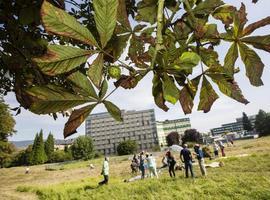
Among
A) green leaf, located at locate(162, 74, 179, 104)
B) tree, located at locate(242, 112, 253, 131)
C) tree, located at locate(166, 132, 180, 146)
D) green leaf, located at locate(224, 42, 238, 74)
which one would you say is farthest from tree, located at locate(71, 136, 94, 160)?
green leaf, located at locate(162, 74, 179, 104)

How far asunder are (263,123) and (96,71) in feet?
237

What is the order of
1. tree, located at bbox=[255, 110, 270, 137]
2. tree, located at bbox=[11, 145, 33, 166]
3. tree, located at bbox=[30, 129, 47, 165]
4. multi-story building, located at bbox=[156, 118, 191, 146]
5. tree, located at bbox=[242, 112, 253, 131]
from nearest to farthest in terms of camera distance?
tree, located at bbox=[30, 129, 47, 165]
tree, located at bbox=[11, 145, 33, 166]
tree, located at bbox=[255, 110, 270, 137]
tree, located at bbox=[242, 112, 253, 131]
multi-story building, located at bbox=[156, 118, 191, 146]

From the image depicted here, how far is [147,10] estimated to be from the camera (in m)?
0.88

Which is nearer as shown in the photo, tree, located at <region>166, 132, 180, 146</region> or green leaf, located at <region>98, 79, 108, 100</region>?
green leaf, located at <region>98, 79, 108, 100</region>

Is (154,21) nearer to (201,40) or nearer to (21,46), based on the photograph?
(201,40)

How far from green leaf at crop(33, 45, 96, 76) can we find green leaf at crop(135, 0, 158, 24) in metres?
0.41

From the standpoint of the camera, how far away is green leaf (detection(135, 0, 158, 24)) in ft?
2.85

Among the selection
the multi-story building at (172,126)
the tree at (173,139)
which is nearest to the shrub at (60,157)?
the tree at (173,139)

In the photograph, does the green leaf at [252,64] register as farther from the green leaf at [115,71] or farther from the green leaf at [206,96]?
the green leaf at [115,71]

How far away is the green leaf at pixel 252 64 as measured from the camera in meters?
0.78

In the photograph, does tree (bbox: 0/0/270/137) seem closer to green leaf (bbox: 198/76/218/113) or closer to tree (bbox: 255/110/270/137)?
green leaf (bbox: 198/76/218/113)

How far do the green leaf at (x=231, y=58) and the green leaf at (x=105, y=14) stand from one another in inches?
16.3

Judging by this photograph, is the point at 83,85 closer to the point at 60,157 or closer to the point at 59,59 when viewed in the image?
the point at 59,59

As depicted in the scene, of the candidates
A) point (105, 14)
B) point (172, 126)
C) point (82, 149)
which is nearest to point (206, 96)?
point (105, 14)
